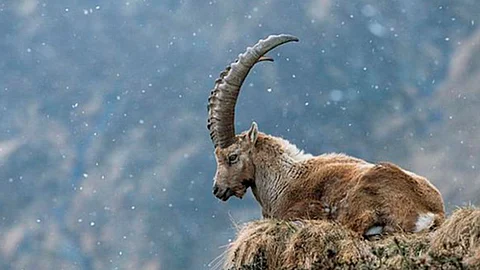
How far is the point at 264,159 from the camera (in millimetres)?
8625

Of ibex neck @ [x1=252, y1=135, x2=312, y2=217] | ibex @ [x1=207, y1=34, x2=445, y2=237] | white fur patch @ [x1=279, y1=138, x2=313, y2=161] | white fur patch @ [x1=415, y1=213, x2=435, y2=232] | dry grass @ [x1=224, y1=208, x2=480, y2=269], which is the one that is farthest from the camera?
white fur patch @ [x1=279, y1=138, x2=313, y2=161]

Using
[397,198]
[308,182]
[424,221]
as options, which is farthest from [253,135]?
[424,221]

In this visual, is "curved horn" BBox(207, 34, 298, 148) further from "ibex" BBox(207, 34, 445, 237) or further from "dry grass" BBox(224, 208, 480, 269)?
"dry grass" BBox(224, 208, 480, 269)

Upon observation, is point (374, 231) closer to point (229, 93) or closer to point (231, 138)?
point (231, 138)

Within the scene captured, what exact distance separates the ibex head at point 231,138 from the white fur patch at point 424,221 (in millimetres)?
2080

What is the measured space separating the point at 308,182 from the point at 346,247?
1988 millimetres

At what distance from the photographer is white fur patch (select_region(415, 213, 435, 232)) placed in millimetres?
6957

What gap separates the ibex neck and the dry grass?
5.74 ft

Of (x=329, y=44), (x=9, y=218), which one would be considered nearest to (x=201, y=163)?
(x=329, y=44)

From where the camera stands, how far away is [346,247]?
245 inches

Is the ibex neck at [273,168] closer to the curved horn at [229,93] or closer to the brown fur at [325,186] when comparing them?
the brown fur at [325,186]

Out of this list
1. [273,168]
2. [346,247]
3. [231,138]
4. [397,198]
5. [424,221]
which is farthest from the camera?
[231,138]

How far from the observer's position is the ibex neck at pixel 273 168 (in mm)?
8445

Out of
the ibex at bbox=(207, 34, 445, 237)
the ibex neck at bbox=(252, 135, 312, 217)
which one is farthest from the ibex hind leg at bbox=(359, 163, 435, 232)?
the ibex neck at bbox=(252, 135, 312, 217)
